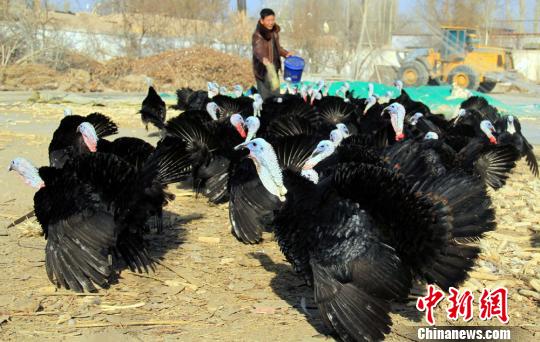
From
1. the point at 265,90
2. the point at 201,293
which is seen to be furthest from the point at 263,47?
the point at 201,293

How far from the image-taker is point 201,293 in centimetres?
451

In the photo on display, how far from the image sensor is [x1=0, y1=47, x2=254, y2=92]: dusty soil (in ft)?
79.2

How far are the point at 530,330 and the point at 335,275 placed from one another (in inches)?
53.8

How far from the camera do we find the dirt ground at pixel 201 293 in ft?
12.8

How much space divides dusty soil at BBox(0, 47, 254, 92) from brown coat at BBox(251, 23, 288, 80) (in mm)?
14535

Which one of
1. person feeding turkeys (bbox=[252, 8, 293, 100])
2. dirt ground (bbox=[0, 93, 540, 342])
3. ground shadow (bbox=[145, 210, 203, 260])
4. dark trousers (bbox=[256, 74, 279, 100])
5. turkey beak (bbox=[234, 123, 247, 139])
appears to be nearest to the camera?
dirt ground (bbox=[0, 93, 540, 342])

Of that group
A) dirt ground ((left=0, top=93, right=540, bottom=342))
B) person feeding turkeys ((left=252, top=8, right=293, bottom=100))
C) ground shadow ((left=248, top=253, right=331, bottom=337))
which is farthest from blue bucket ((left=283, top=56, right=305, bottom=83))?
ground shadow ((left=248, top=253, right=331, bottom=337))

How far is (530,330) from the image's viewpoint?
3965 mm

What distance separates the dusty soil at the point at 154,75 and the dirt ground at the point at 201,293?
60.0ft

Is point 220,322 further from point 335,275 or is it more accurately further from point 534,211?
point 534,211

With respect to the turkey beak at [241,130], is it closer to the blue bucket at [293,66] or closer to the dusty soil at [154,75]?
the blue bucket at [293,66]

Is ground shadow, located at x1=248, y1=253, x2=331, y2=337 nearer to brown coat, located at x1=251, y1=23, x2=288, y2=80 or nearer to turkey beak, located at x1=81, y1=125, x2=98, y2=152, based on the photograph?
turkey beak, located at x1=81, y1=125, x2=98, y2=152

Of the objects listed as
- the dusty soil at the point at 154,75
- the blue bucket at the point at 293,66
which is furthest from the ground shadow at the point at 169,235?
the dusty soil at the point at 154,75

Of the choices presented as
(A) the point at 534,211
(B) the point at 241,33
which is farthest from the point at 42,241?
(B) the point at 241,33
